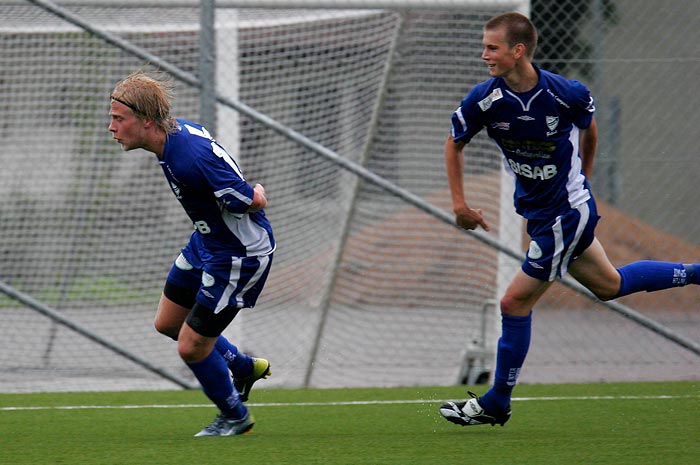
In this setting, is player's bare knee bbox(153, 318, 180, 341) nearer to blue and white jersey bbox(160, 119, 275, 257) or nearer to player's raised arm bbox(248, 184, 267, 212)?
blue and white jersey bbox(160, 119, 275, 257)

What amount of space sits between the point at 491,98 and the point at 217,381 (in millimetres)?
1814

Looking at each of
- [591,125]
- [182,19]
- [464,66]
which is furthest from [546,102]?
[182,19]

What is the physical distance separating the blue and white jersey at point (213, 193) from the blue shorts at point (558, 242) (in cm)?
123

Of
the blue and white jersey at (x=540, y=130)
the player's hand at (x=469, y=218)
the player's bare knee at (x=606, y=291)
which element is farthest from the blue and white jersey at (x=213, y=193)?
the player's bare knee at (x=606, y=291)

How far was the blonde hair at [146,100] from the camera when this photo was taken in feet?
15.9

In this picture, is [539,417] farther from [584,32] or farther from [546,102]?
[584,32]

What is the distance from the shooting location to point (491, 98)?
5195 mm

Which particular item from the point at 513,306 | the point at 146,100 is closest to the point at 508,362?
the point at 513,306

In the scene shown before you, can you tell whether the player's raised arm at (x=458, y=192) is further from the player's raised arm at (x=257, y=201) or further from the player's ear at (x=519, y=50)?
the player's raised arm at (x=257, y=201)

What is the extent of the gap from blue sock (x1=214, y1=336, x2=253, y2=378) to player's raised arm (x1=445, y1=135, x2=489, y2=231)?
1.30 meters

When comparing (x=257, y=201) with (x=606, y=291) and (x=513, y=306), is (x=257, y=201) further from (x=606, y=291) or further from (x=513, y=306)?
(x=606, y=291)

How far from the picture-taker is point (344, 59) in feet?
26.5

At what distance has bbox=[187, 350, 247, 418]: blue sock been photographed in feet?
16.7

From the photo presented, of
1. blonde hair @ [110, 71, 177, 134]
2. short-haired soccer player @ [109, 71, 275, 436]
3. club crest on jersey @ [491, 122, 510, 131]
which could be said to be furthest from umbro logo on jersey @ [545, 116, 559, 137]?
blonde hair @ [110, 71, 177, 134]
